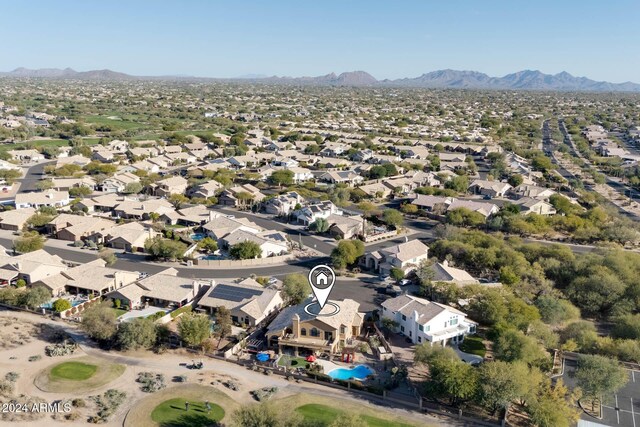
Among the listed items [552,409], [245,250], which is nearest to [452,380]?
[552,409]

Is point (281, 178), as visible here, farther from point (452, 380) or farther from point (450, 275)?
point (452, 380)

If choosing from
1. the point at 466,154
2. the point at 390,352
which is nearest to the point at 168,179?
the point at 390,352

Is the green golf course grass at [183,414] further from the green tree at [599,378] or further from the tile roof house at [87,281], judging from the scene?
the green tree at [599,378]

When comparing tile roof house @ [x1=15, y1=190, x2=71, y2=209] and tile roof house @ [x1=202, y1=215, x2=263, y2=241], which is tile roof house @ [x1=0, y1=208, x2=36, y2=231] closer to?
tile roof house @ [x1=15, y1=190, x2=71, y2=209]

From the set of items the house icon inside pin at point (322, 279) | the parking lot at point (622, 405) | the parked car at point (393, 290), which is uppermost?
the house icon inside pin at point (322, 279)

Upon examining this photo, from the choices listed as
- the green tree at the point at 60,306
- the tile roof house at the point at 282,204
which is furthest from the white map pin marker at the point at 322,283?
the tile roof house at the point at 282,204

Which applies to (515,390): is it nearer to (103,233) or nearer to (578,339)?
(578,339)
